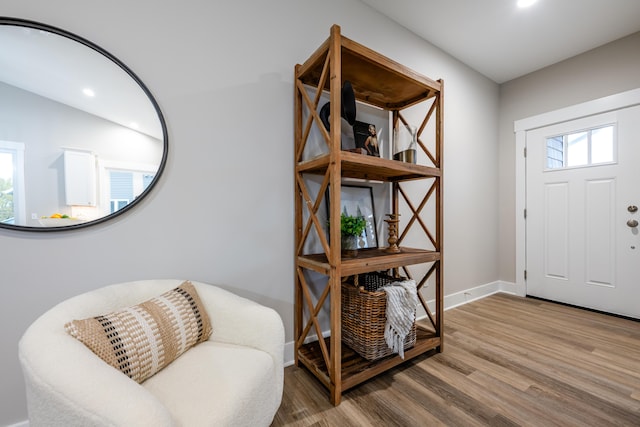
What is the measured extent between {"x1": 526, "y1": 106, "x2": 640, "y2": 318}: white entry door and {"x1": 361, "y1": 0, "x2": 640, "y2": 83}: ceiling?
2.44ft

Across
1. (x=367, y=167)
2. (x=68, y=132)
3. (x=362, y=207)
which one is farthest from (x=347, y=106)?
(x=68, y=132)

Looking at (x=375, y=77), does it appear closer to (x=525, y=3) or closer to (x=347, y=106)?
(x=347, y=106)

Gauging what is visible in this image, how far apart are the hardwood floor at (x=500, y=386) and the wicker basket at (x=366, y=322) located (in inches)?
6.5

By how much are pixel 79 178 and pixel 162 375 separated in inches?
37.2

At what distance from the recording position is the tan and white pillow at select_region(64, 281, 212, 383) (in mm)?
886

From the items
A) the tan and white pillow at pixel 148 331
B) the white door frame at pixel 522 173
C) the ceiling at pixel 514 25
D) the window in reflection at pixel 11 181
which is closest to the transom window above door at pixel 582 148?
the white door frame at pixel 522 173

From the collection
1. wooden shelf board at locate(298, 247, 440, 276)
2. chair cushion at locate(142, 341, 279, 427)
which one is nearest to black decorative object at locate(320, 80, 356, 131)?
wooden shelf board at locate(298, 247, 440, 276)

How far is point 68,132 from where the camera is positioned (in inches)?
48.0

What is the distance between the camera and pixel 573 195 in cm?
283

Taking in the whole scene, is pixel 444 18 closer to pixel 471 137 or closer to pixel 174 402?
pixel 471 137

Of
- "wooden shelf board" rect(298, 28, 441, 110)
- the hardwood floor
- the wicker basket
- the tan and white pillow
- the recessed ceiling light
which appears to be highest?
the recessed ceiling light

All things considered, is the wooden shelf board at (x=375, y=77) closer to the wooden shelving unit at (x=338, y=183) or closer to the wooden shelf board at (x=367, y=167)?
the wooden shelving unit at (x=338, y=183)

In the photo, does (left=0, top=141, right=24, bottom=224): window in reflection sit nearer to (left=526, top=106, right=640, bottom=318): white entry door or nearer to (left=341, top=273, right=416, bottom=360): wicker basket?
(left=341, top=273, right=416, bottom=360): wicker basket

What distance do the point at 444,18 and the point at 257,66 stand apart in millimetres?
1700
